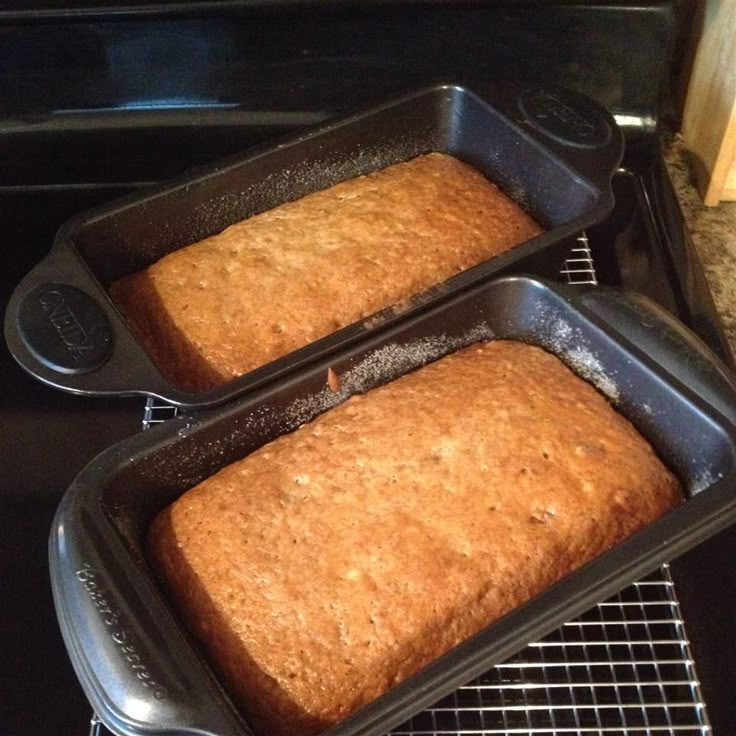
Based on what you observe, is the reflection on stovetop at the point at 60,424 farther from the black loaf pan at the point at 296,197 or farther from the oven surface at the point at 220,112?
the black loaf pan at the point at 296,197

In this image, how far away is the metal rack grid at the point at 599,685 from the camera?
2.81 ft

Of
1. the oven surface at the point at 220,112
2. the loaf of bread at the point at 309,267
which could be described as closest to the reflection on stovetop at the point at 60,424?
the oven surface at the point at 220,112

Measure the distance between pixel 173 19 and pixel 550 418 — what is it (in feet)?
2.31

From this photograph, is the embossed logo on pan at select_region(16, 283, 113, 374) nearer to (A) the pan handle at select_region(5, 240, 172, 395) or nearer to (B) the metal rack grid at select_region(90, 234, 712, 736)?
(A) the pan handle at select_region(5, 240, 172, 395)

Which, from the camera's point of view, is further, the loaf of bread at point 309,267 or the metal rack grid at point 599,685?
the loaf of bread at point 309,267

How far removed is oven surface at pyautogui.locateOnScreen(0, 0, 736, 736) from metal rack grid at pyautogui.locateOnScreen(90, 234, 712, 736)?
0.02m

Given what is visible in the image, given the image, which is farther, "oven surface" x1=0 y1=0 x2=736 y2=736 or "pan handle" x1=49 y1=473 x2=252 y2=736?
"oven surface" x1=0 y1=0 x2=736 y2=736

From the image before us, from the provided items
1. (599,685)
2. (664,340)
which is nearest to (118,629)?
(599,685)

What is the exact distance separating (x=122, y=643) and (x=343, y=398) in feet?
1.19

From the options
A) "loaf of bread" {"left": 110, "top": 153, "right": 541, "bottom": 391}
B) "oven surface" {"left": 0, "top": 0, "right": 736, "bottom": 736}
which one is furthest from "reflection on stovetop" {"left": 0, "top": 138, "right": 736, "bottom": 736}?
"loaf of bread" {"left": 110, "top": 153, "right": 541, "bottom": 391}

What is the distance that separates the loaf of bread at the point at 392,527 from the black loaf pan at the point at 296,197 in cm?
10

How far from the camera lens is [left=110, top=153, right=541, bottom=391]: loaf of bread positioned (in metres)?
1.07

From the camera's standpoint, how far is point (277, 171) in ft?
3.94

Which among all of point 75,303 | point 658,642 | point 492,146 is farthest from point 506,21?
point 658,642
